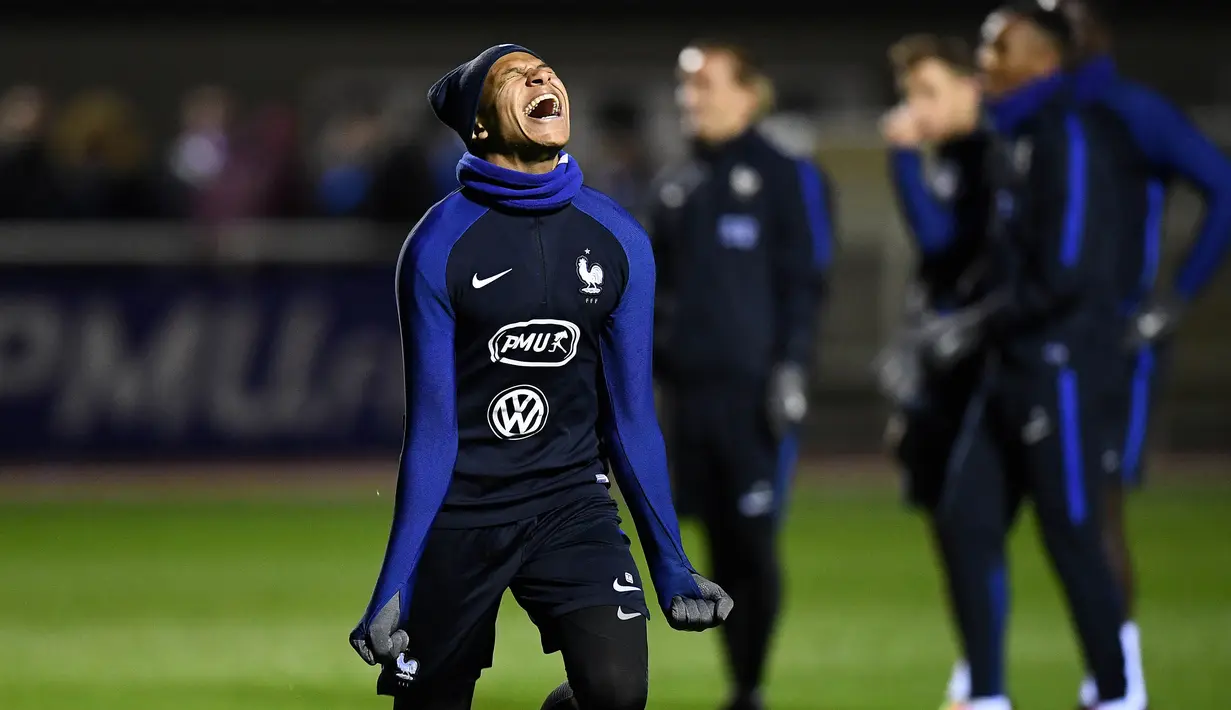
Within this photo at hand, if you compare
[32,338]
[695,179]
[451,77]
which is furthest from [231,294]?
[451,77]

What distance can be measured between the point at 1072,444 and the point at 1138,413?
2.29ft

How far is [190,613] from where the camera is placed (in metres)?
11.0

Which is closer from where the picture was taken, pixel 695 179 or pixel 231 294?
pixel 695 179

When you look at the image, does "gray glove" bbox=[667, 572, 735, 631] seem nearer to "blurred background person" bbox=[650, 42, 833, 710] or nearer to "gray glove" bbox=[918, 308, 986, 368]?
"gray glove" bbox=[918, 308, 986, 368]

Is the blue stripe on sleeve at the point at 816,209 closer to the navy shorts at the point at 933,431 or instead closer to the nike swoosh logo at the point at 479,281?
the navy shorts at the point at 933,431

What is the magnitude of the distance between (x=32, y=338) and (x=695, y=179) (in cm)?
907

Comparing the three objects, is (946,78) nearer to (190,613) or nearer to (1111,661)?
(1111,661)

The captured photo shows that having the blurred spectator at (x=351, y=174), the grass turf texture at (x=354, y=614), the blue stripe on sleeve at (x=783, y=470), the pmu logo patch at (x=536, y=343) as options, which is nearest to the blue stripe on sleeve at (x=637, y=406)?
the pmu logo patch at (x=536, y=343)

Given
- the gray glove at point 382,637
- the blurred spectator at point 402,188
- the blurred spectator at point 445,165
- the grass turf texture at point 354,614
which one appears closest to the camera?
the gray glove at point 382,637

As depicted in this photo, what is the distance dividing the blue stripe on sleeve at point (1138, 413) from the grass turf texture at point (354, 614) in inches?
49.2

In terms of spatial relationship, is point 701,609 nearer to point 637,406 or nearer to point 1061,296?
point 637,406

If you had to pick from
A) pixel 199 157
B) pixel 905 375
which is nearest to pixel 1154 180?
Answer: pixel 905 375

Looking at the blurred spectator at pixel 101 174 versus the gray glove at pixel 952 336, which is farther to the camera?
the blurred spectator at pixel 101 174

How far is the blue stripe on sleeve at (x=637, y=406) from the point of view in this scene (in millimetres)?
5133
